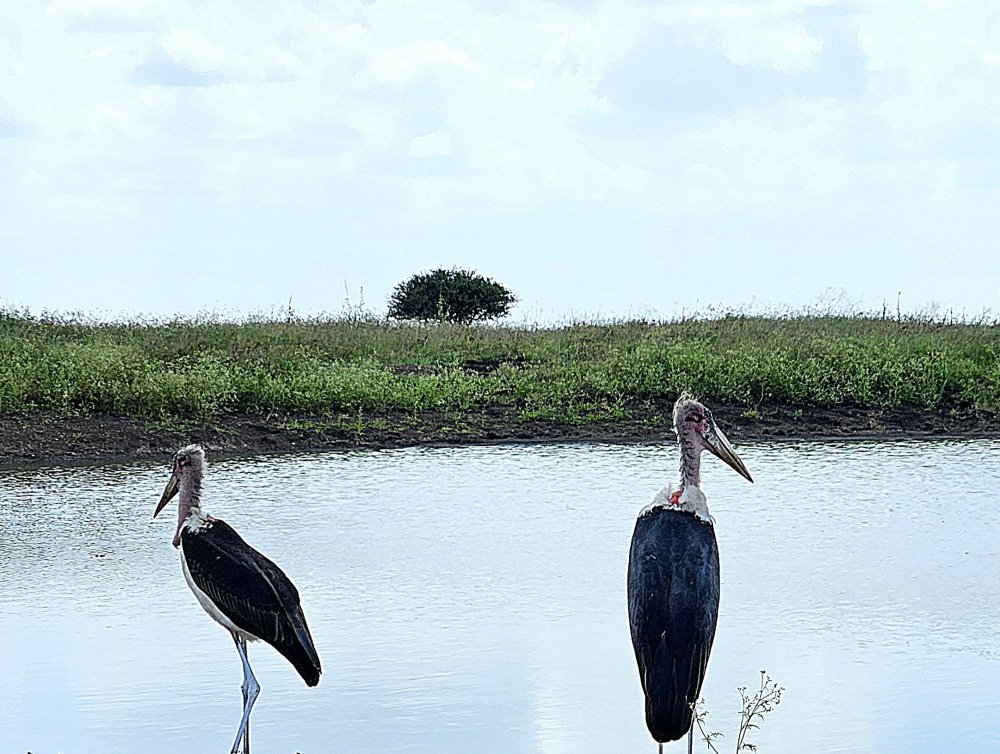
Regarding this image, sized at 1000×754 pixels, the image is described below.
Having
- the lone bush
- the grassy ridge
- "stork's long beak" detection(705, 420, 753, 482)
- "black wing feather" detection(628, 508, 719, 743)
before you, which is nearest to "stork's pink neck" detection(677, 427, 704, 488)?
"stork's long beak" detection(705, 420, 753, 482)

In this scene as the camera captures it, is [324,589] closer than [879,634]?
No

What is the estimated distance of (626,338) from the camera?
19109 mm

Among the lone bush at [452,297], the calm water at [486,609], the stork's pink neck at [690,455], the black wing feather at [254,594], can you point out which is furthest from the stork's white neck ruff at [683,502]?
the lone bush at [452,297]

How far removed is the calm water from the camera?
599 centimetres

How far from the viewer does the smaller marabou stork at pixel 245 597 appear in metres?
5.45

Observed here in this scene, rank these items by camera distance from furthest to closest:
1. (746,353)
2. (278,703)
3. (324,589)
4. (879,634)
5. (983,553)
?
1. (746,353)
2. (983,553)
3. (324,589)
4. (879,634)
5. (278,703)

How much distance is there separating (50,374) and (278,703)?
934 cm

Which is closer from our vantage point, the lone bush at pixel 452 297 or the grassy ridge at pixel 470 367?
the grassy ridge at pixel 470 367

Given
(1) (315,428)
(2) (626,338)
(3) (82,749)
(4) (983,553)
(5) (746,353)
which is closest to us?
(3) (82,749)

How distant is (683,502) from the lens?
17.8 ft

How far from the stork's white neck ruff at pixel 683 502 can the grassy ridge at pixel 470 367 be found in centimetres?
936

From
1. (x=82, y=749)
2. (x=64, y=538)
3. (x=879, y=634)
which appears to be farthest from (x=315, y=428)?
(x=82, y=749)

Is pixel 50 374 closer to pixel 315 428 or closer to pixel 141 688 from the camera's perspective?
pixel 315 428

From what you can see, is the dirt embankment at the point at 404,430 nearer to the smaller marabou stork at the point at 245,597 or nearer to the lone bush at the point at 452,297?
the smaller marabou stork at the point at 245,597
